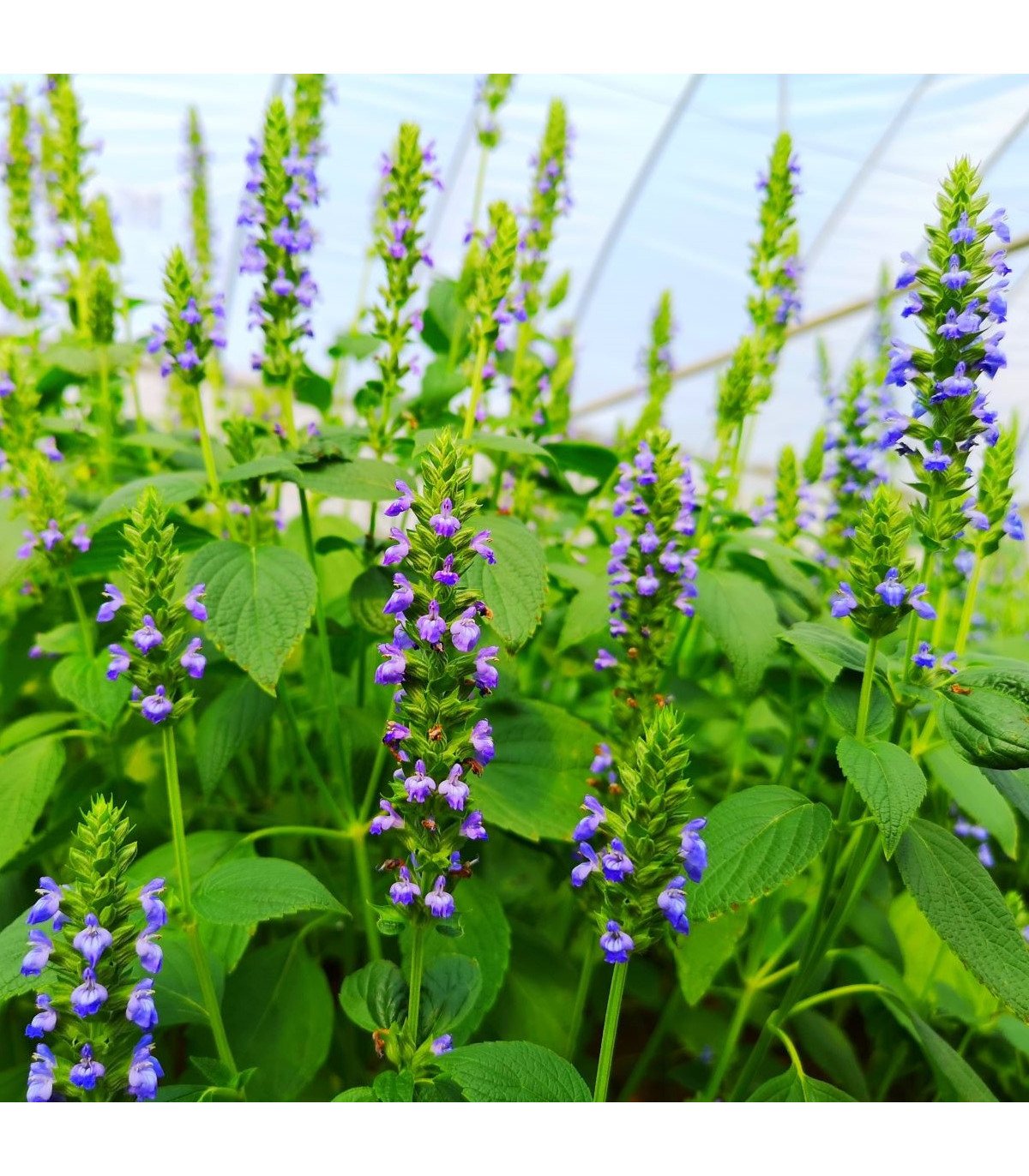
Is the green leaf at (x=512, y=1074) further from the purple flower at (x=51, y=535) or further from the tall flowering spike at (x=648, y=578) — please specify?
the purple flower at (x=51, y=535)

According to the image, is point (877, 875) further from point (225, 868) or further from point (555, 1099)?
point (225, 868)

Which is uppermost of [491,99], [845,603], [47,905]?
[491,99]

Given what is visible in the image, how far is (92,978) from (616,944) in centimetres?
72

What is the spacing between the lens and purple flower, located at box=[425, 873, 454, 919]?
4.87ft

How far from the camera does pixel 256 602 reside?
1.89 meters

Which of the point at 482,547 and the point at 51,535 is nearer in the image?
the point at 482,547

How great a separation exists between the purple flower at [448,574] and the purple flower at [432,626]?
0.11 feet

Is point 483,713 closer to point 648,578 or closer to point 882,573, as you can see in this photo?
point 648,578

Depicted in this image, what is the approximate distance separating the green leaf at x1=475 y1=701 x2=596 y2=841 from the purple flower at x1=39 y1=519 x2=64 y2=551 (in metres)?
1.07

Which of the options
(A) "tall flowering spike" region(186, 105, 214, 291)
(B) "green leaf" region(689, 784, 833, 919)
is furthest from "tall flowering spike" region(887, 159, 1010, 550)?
(A) "tall flowering spike" region(186, 105, 214, 291)

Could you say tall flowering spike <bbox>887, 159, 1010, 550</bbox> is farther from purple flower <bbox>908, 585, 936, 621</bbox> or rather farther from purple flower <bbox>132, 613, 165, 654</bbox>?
purple flower <bbox>132, 613, 165, 654</bbox>

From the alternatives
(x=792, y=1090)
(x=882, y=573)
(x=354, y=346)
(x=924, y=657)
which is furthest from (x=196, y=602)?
(x=354, y=346)

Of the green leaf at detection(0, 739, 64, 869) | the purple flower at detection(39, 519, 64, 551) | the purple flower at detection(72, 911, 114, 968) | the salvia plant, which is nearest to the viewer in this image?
the purple flower at detection(72, 911, 114, 968)

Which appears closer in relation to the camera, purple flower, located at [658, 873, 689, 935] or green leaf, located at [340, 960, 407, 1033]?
purple flower, located at [658, 873, 689, 935]
